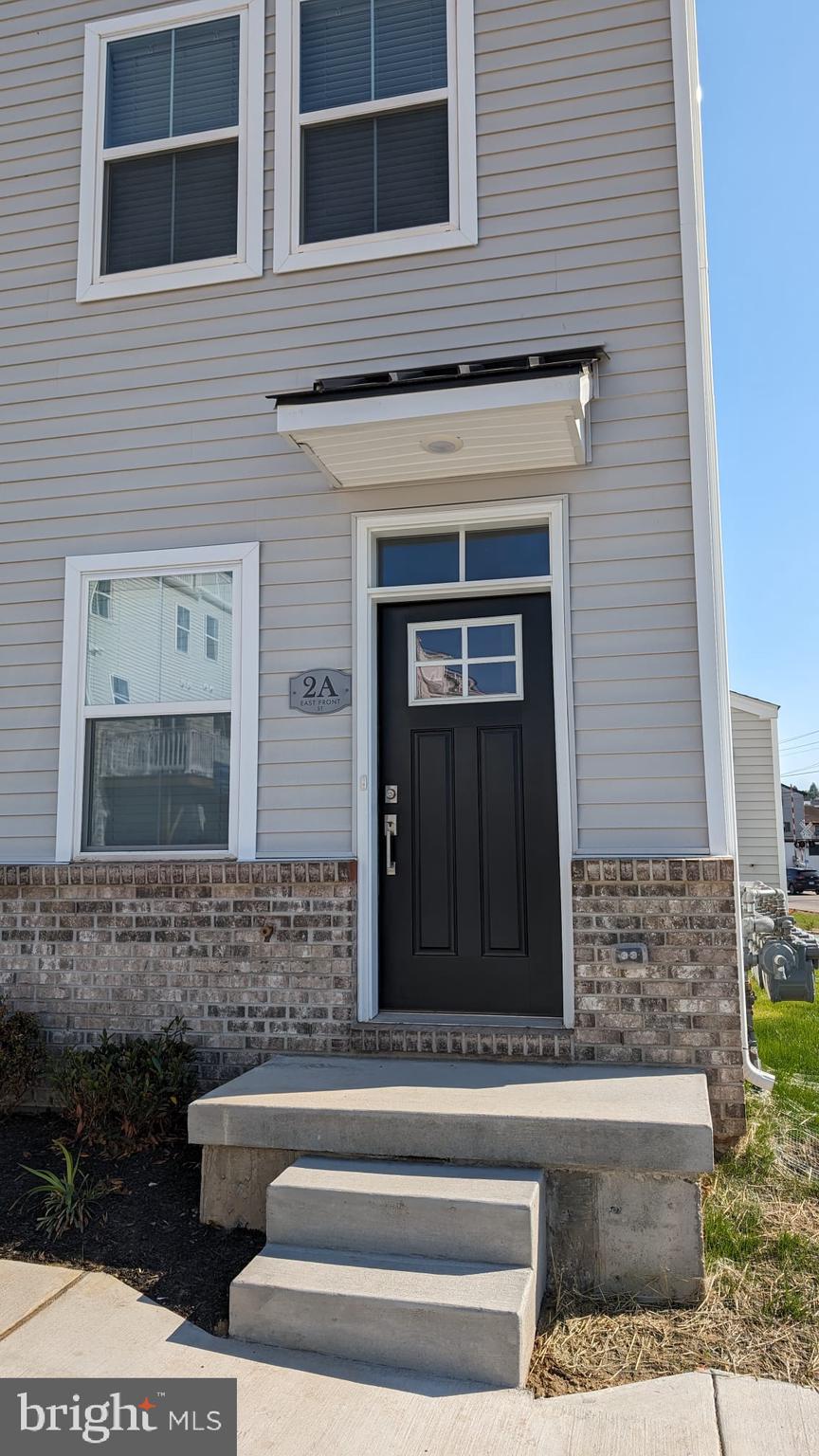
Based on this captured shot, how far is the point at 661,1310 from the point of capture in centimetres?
314

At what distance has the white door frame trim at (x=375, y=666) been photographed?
4414 mm

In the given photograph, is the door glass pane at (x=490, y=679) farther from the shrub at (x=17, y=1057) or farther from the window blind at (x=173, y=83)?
the window blind at (x=173, y=83)

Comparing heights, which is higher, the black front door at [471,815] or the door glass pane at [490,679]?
the door glass pane at [490,679]

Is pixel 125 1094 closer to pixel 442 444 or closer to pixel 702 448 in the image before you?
pixel 442 444

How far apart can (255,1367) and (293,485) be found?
359 cm

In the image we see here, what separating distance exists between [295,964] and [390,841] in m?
0.69

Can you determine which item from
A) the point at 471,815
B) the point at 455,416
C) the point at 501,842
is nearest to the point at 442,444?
the point at 455,416

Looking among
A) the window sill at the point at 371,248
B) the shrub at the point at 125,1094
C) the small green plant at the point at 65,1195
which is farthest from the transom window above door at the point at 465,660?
the small green plant at the point at 65,1195

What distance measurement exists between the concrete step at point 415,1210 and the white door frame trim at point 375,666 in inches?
46.6

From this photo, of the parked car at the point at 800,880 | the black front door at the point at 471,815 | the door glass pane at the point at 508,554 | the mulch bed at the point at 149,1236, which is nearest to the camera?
the mulch bed at the point at 149,1236

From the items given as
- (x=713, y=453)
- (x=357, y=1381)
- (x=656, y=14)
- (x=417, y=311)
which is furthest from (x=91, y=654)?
(x=656, y=14)

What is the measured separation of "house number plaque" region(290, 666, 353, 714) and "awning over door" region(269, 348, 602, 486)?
0.94 meters

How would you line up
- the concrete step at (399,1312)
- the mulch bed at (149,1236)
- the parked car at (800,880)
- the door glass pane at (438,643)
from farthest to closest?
1. the parked car at (800,880)
2. the door glass pane at (438,643)
3. the mulch bed at (149,1236)
4. the concrete step at (399,1312)

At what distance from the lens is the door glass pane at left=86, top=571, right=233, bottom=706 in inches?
197
